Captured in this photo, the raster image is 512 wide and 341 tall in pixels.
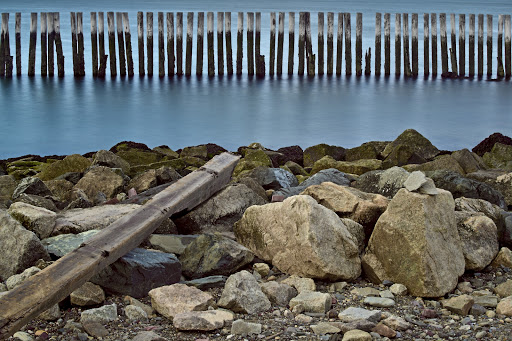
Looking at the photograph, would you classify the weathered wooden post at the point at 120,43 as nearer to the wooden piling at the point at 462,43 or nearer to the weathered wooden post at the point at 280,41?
the weathered wooden post at the point at 280,41

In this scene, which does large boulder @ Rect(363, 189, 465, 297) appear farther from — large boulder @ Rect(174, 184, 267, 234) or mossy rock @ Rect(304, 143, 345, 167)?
mossy rock @ Rect(304, 143, 345, 167)

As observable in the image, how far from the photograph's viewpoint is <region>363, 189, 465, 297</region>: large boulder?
14.8 feet

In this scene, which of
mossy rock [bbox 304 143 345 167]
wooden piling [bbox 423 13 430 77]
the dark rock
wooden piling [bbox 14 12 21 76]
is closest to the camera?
mossy rock [bbox 304 143 345 167]

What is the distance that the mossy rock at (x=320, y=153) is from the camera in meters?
8.79

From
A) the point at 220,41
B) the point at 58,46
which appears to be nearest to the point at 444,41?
the point at 220,41

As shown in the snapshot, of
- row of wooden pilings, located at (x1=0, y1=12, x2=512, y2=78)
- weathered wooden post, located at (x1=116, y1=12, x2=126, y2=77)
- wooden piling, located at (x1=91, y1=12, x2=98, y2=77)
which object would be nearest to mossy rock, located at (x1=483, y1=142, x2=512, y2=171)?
row of wooden pilings, located at (x1=0, y1=12, x2=512, y2=78)

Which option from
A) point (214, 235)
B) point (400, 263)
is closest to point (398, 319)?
point (400, 263)

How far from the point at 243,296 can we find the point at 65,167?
13.6ft

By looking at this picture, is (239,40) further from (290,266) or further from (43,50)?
(290,266)

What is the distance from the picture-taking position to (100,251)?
4293 mm

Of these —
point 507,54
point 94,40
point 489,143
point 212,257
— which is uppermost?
point 94,40

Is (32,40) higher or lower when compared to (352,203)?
higher

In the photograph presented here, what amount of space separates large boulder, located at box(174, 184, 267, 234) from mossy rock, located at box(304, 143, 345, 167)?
314 centimetres

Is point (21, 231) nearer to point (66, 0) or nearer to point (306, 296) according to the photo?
point (306, 296)
